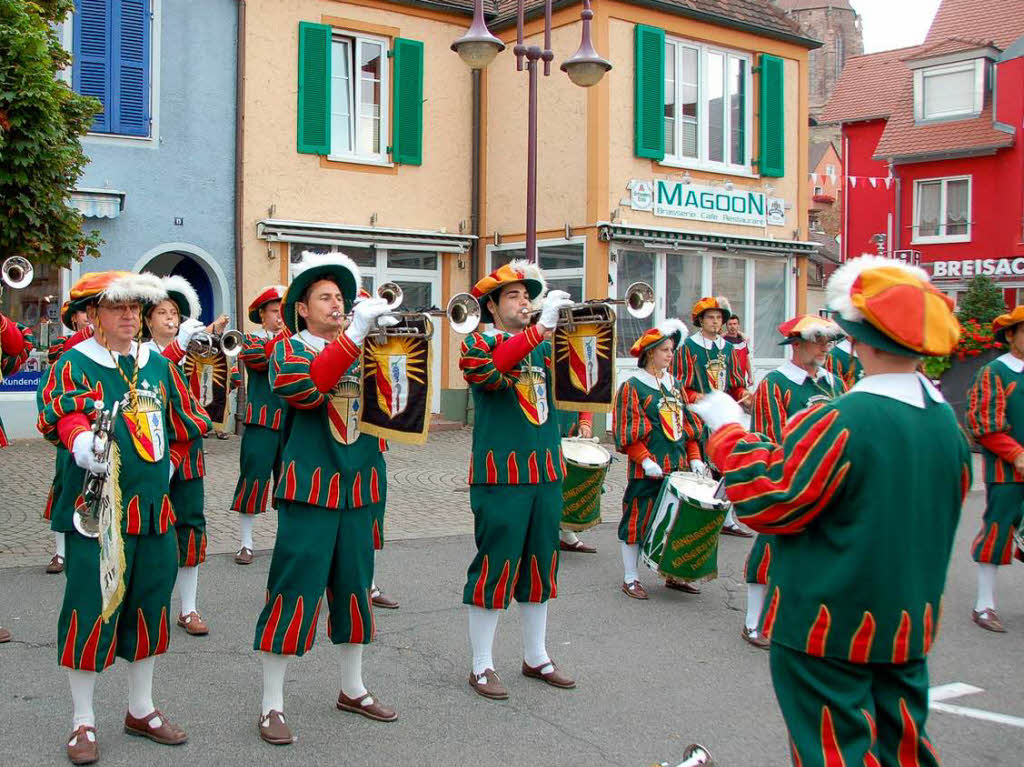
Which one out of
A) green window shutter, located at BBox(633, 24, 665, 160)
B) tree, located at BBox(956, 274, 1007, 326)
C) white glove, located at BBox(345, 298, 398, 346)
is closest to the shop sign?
tree, located at BBox(956, 274, 1007, 326)

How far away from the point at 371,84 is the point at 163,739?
13520 mm

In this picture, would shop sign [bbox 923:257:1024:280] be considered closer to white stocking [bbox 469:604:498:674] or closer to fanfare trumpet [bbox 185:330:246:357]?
fanfare trumpet [bbox 185:330:246:357]

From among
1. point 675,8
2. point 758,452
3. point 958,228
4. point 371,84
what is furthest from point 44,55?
point 958,228

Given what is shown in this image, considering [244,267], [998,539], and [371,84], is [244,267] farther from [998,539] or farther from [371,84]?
[998,539]

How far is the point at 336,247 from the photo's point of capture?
1580 centimetres

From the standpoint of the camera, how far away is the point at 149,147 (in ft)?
47.8

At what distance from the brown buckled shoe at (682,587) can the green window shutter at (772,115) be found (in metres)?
11.8

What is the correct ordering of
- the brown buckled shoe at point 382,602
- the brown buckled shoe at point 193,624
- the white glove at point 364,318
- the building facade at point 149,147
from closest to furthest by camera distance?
the white glove at point 364,318, the brown buckled shoe at point 193,624, the brown buckled shoe at point 382,602, the building facade at point 149,147

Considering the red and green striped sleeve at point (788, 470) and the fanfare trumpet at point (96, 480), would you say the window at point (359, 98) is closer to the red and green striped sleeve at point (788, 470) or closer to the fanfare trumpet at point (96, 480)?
the fanfare trumpet at point (96, 480)

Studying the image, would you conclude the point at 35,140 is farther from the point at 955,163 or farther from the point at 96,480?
the point at 955,163

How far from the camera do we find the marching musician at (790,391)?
5.93m

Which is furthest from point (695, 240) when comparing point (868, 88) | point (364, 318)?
point (868, 88)

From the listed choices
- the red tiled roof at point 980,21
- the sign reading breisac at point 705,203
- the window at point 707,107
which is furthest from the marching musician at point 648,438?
the red tiled roof at point 980,21

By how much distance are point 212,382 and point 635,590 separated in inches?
127
